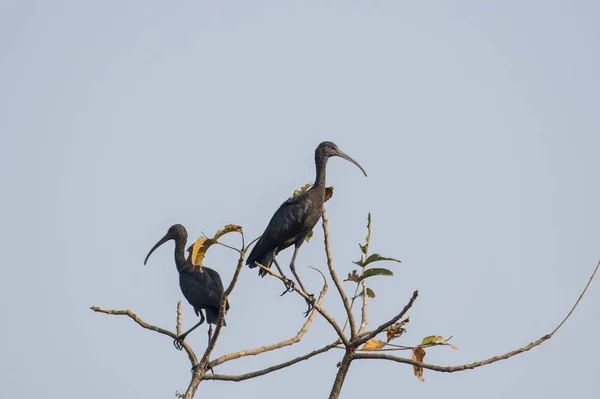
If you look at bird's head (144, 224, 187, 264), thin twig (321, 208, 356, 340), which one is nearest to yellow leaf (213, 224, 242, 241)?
thin twig (321, 208, 356, 340)

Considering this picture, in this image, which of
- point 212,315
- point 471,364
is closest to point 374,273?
point 471,364

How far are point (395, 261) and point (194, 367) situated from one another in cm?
237

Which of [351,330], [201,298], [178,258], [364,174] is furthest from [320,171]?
[351,330]

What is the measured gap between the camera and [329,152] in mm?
11703

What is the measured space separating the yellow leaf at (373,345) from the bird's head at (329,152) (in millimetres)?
4161

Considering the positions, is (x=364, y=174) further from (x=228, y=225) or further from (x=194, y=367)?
(x=228, y=225)

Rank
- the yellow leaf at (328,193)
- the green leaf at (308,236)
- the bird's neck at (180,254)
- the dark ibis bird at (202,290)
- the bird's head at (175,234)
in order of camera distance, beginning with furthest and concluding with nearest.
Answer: the bird's head at (175,234) < the bird's neck at (180,254) < the dark ibis bird at (202,290) < the green leaf at (308,236) < the yellow leaf at (328,193)

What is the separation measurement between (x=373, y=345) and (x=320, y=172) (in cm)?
409

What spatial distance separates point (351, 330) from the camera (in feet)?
25.1

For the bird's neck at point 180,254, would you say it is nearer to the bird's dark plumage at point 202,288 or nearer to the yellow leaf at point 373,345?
the bird's dark plumage at point 202,288

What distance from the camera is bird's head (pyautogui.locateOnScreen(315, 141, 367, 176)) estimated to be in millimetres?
11609

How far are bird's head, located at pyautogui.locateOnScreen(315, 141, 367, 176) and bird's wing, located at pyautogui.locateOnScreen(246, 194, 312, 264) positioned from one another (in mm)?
899

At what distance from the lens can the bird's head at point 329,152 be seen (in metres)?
11.6

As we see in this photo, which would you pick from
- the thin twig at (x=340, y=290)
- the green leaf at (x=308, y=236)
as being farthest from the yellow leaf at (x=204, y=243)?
the green leaf at (x=308, y=236)
